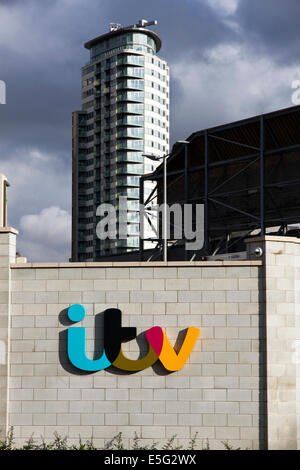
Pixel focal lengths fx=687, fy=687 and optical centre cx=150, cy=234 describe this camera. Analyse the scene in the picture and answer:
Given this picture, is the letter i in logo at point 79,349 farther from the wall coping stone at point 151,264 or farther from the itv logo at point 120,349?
the wall coping stone at point 151,264

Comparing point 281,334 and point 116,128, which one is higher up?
point 116,128

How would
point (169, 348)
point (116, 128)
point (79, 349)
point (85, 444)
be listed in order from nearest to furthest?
point (85, 444) → point (169, 348) → point (79, 349) → point (116, 128)

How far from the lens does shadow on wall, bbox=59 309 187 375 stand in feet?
87.0

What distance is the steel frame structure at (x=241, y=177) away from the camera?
58219 mm

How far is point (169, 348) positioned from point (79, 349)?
11.4 feet

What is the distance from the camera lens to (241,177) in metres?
62.8

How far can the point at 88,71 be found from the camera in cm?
18912

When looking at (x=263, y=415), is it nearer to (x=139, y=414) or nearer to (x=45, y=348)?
(x=139, y=414)

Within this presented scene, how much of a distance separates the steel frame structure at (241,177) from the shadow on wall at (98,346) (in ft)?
111

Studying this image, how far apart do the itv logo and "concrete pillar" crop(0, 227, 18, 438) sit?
251 centimetres

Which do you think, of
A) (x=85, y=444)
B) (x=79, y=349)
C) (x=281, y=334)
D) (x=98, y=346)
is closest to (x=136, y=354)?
(x=98, y=346)

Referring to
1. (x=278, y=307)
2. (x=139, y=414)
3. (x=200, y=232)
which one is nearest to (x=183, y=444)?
(x=139, y=414)

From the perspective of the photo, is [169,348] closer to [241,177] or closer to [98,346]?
[98,346]
